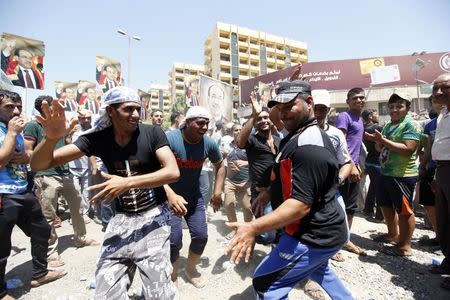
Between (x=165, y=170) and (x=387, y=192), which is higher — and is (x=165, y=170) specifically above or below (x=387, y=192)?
above

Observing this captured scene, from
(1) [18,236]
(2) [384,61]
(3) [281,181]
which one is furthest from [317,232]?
(2) [384,61]

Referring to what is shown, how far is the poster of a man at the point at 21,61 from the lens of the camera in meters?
11.0

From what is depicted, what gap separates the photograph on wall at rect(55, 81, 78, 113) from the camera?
1048 inches

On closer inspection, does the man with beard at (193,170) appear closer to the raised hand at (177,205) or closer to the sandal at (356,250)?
the raised hand at (177,205)

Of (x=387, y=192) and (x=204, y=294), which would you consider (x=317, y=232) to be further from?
(x=387, y=192)

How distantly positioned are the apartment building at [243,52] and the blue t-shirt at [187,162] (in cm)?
6367

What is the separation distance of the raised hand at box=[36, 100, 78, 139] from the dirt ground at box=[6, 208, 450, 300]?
88.9 inches

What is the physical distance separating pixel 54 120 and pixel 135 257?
1.23m

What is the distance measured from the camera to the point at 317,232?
1.98 m

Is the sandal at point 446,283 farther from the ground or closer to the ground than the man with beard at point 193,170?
closer to the ground

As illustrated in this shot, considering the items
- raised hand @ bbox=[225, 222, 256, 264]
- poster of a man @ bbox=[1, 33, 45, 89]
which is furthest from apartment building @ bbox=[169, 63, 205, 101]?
raised hand @ bbox=[225, 222, 256, 264]

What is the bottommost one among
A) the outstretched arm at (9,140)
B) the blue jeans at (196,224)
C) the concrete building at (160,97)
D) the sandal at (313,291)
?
the sandal at (313,291)

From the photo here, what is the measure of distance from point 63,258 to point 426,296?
16.7 feet

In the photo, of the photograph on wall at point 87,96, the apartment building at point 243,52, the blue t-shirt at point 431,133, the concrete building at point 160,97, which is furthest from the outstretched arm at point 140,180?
the concrete building at point 160,97
